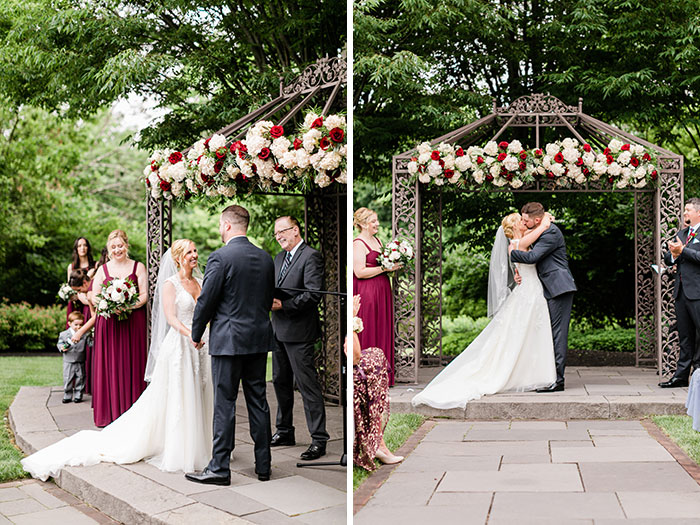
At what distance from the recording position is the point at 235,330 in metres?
4.93

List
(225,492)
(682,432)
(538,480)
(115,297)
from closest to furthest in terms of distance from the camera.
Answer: (225,492)
(538,480)
(682,432)
(115,297)

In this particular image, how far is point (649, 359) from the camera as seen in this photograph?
9953 mm

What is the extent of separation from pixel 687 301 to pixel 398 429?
137 inches

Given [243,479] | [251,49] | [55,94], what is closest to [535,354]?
[243,479]

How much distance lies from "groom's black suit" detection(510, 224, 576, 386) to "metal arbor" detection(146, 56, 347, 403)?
6.33 ft

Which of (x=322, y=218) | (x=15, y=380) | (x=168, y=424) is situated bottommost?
(x=15, y=380)

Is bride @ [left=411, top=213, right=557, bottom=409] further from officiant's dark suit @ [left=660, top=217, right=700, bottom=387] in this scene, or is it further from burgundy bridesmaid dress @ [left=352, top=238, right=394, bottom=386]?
officiant's dark suit @ [left=660, top=217, right=700, bottom=387]

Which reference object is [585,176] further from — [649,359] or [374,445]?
[374,445]

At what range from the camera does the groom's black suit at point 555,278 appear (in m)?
7.64

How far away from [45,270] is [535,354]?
13.9m

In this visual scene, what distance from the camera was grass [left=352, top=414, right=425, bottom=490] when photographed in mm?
5959

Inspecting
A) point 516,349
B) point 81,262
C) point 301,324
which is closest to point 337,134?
point 301,324

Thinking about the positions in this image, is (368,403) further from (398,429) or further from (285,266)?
(398,429)

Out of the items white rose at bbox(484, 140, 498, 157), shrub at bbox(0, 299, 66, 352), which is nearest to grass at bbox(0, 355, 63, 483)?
shrub at bbox(0, 299, 66, 352)
